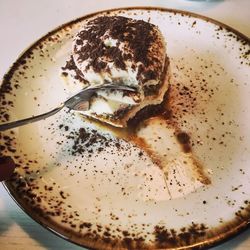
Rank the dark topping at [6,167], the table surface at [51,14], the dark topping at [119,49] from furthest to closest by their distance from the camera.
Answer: the table surface at [51,14] → the dark topping at [119,49] → the dark topping at [6,167]

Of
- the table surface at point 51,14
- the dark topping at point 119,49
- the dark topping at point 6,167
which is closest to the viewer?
the dark topping at point 6,167

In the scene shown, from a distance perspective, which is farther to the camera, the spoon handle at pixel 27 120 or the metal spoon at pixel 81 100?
the metal spoon at pixel 81 100

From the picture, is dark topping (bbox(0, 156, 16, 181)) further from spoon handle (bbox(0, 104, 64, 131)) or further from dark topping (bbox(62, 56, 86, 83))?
dark topping (bbox(62, 56, 86, 83))

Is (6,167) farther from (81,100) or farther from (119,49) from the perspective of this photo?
(119,49)

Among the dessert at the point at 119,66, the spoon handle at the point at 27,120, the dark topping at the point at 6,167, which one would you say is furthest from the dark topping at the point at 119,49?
the dark topping at the point at 6,167

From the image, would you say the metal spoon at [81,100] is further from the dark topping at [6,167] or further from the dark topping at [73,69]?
the dark topping at [6,167]

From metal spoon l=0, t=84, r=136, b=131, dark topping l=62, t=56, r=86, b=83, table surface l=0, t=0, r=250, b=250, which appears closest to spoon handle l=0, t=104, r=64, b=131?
metal spoon l=0, t=84, r=136, b=131

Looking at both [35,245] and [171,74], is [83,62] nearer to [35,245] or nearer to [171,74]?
[171,74]

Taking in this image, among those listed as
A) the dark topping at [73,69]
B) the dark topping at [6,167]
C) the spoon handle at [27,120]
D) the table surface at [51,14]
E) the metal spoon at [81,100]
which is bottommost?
the dark topping at [6,167]
